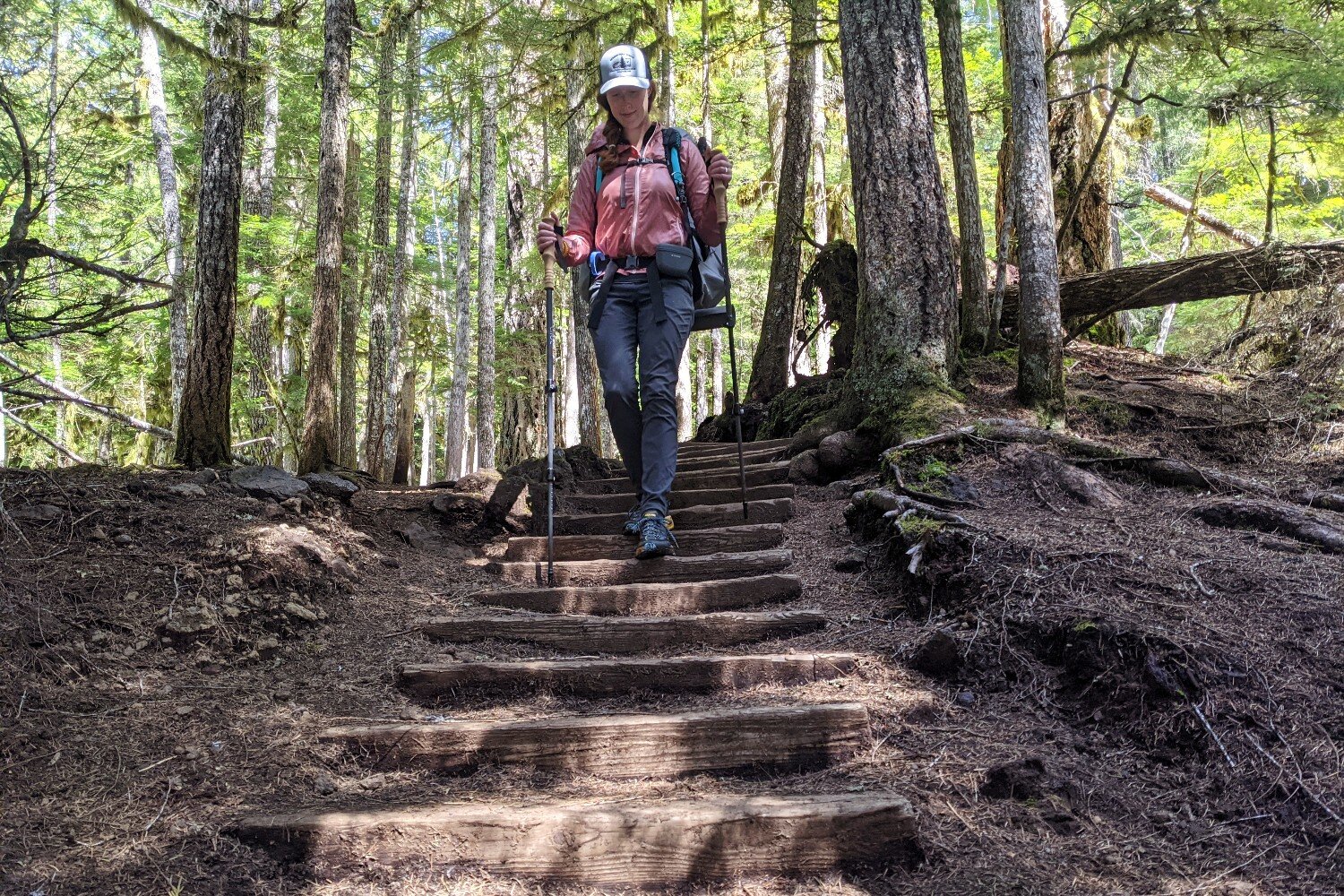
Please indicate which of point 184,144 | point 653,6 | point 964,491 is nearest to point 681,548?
point 964,491

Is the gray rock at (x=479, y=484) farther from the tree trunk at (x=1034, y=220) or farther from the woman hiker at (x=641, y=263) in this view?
the tree trunk at (x=1034, y=220)

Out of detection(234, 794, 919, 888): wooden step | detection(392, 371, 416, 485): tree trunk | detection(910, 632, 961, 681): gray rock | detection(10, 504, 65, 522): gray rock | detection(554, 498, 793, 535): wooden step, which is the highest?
detection(392, 371, 416, 485): tree trunk

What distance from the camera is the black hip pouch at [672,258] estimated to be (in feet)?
16.1

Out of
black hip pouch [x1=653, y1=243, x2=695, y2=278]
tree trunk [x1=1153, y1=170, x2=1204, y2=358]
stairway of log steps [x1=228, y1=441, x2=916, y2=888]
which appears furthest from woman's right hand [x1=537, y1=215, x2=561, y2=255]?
tree trunk [x1=1153, y1=170, x2=1204, y2=358]

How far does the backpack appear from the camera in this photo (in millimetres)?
5082

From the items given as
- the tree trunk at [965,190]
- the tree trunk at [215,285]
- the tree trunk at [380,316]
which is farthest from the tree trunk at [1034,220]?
the tree trunk at [380,316]

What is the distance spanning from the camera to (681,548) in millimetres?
5293

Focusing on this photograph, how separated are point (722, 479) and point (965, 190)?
4.47 m

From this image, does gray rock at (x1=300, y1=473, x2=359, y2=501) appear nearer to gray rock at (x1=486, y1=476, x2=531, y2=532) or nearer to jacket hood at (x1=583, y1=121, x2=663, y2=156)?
gray rock at (x1=486, y1=476, x2=531, y2=532)

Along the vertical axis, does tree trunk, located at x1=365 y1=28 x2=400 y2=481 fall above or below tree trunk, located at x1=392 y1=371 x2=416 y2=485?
above

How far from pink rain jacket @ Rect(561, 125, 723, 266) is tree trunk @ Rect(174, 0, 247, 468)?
3008 millimetres

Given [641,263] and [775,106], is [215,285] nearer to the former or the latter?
[641,263]

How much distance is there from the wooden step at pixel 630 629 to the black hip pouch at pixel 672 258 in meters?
2.11

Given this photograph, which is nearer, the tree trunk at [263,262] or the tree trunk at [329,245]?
the tree trunk at [329,245]
